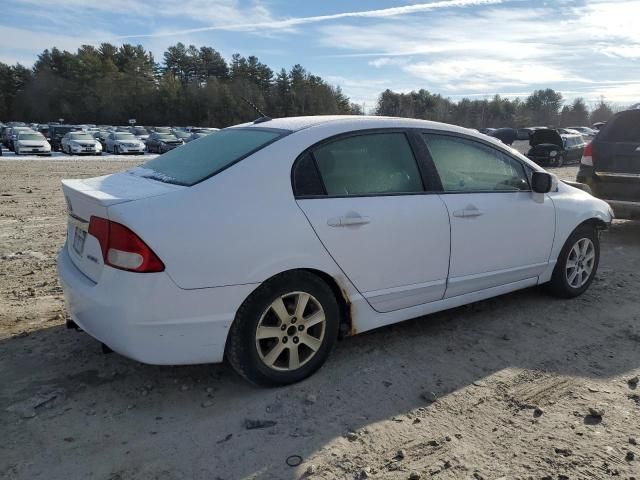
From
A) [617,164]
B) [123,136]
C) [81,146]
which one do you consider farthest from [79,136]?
[617,164]

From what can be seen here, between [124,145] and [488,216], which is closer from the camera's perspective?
[488,216]

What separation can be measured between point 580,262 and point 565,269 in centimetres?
28

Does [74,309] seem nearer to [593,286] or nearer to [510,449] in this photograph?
[510,449]

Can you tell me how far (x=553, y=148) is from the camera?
947 inches

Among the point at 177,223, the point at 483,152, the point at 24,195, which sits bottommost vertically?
the point at 24,195

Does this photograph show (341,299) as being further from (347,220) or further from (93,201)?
(93,201)

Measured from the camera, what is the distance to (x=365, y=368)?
11.4 ft

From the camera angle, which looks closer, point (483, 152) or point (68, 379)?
point (68, 379)

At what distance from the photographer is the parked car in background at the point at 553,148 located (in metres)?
24.0

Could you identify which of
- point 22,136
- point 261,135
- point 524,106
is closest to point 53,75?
point 22,136

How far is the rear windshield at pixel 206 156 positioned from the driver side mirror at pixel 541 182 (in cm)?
222

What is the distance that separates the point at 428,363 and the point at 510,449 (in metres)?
0.97

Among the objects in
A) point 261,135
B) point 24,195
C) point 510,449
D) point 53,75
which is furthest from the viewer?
point 53,75

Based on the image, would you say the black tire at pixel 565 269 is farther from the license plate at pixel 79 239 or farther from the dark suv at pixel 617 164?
the license plate at pixel 79 239
